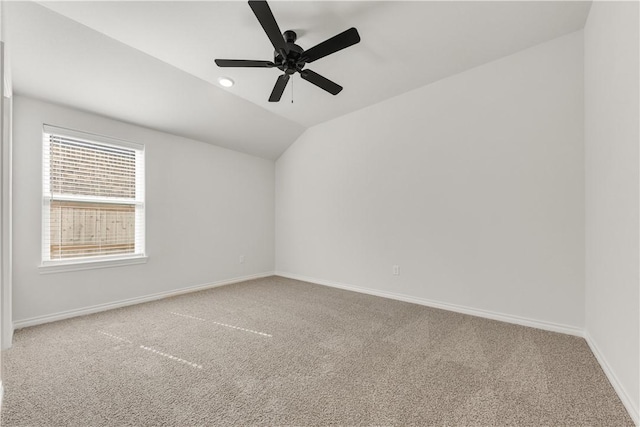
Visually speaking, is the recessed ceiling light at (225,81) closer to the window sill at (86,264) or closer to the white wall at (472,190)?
the white wall at (472,190)

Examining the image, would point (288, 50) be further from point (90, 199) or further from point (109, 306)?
point (109, 306)

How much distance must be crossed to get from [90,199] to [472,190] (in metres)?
4.26

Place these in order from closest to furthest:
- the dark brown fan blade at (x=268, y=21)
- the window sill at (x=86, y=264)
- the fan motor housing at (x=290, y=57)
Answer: the dark brown fan blade at (x=268, y=21)
the fan motor housing at (x=290, y=57)
the window sill at (x=86, y=264)

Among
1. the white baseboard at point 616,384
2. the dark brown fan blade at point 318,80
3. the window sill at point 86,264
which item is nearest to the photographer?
the white baseboard at point 616,384

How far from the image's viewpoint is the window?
2.85 metres

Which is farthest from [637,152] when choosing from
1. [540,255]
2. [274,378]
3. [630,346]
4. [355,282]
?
[355,282]

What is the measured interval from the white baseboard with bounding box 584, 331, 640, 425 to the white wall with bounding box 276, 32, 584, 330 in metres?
0.40

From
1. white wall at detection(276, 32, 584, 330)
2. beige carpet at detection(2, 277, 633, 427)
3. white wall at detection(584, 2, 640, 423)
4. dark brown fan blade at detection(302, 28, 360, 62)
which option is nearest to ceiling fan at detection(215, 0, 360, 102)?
dark brown fan blade at detection(302, 28, 360, 62)

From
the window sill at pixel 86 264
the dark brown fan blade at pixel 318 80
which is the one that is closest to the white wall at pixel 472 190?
the dark brown fan blade at pixel 318 80

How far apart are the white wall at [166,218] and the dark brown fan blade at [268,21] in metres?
2.47

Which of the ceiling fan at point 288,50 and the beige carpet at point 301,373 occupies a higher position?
the ceiling fan at point 288,50

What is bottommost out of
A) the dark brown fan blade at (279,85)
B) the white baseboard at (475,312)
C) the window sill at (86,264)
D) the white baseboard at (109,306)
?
the white baseboard at (109,306)

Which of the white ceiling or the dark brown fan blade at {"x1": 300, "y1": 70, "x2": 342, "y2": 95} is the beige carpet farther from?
the white ceiling

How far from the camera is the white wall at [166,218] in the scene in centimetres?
264
